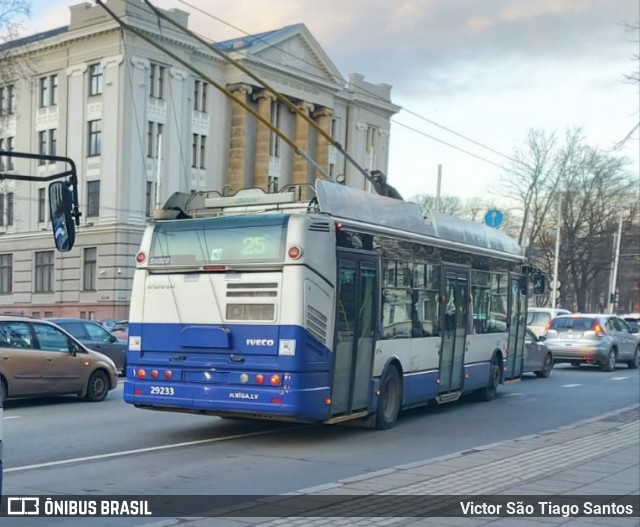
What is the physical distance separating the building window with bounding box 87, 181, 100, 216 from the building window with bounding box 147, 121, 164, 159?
317 centimetres

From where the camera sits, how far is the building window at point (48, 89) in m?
49.6

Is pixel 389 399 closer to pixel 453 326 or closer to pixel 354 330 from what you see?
pixel 354 330

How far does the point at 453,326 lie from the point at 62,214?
9033 mm

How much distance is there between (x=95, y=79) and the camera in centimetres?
4731

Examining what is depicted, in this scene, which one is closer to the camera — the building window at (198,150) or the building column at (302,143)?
the building window at (198,150)

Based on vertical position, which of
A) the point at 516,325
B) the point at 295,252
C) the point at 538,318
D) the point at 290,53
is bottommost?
the point at 538,318

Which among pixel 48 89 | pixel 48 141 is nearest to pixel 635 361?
pixel 48 141

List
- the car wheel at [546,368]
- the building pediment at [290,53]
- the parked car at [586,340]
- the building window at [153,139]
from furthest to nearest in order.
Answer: the building pediment at [290,53] → the building window at [153,139] → the parked car at [586,340] → the car wheel at [546,368]

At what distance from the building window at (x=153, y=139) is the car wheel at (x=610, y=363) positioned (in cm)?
2702

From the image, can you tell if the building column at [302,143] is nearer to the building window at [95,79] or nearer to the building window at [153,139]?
the building window at [153,139]

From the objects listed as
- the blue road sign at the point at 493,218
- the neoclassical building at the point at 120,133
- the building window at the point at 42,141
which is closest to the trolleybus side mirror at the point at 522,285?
the blue road sign at the point at 493,218

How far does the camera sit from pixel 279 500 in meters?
8.01

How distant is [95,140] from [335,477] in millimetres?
40375

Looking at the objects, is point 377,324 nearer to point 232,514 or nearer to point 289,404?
point 289,404
